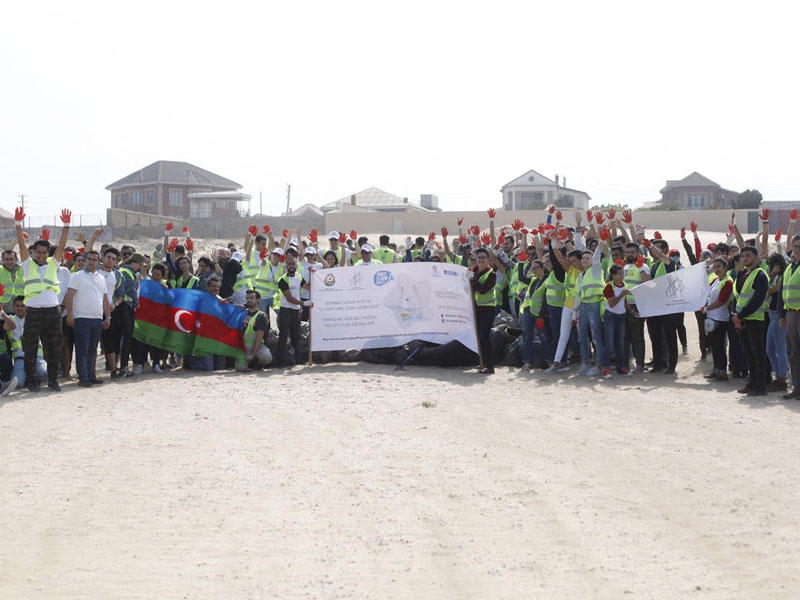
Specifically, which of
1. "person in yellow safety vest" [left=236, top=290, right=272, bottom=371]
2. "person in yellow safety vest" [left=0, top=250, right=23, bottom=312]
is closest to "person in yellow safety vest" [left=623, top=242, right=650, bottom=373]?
"person in yellow safety vest" [left=236, top=290, right=272, bottom=371]

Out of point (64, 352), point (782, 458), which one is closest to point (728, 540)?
point (782, 458)

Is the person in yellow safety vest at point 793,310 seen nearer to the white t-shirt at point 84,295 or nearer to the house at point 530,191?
the white t-shirt at point 84,295

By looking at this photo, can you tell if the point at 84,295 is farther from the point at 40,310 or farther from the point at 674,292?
the point at 674,292

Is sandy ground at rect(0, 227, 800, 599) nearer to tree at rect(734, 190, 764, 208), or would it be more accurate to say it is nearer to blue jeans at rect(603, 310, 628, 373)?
blue jeans at rect(603, 310, 628, 373)

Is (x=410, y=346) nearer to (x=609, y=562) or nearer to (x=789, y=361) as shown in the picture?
(x=789, y=361)

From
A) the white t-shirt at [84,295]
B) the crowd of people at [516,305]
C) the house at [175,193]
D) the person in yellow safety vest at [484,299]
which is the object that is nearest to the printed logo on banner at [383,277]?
the crowd of people at [516,305]

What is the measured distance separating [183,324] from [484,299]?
4.60 meters

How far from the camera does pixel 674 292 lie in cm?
1495

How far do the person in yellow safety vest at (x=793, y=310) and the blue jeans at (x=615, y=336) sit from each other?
2.61 m

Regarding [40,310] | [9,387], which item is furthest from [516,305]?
[9,387]

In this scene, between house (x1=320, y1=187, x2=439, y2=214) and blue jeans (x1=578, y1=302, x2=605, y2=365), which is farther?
house (x1=320, y1=187, x2=439, y2=214)

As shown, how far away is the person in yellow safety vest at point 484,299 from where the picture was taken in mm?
15266

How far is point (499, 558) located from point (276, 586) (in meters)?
1.57

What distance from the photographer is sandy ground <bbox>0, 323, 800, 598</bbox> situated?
6.86 meters
